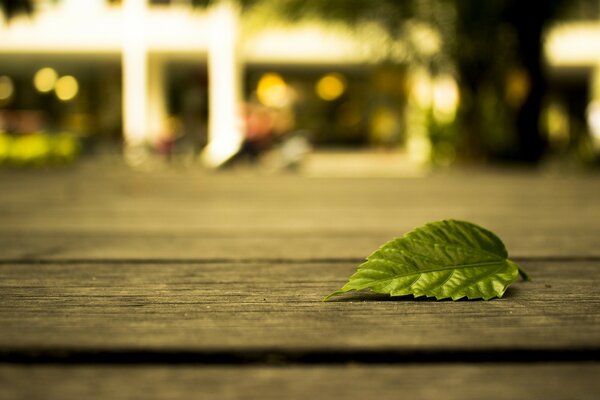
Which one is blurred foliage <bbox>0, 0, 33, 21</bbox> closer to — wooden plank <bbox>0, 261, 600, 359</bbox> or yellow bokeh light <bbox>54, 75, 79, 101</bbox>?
wooden plank <bbox>0, 261, 600, 359</bbox>

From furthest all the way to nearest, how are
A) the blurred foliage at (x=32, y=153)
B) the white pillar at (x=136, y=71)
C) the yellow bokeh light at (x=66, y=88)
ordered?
the yellow bokeh light at (x=66, y=88) → the white pillar at (x=136, y=71) → the blurred foliage at (x=32, y=153)

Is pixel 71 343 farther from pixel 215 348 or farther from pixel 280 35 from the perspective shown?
pixel 280 35

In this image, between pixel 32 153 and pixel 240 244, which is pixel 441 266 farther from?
pixel 32 153

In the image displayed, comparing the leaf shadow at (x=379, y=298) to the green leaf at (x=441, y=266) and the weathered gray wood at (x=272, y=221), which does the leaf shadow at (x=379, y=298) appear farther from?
the weathered gray wood at (x=272, y=221)

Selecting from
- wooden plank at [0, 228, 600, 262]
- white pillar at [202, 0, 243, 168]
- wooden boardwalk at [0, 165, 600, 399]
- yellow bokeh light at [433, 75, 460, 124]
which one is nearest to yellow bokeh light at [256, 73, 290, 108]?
white pillar at [202, 0, 243, 168]

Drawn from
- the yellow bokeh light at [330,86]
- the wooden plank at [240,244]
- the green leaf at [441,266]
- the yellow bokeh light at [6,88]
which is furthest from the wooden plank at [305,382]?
the yellow bokeh light at [6,88]

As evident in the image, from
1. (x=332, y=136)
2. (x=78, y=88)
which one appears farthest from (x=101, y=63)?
(x=332, y=136)

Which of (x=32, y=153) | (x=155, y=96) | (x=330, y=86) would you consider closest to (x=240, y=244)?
(x=32, y=153)

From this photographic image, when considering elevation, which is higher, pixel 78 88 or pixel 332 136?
pixel 78 88
